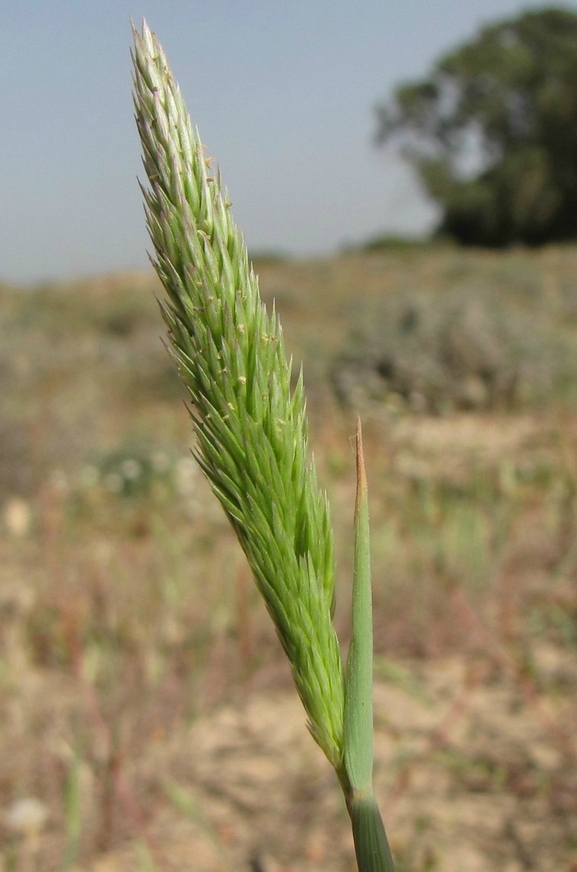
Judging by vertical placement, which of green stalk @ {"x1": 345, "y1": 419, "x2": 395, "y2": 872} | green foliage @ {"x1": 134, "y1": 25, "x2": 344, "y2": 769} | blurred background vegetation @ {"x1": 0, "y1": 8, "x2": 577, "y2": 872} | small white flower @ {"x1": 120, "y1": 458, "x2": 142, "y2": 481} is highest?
green foliage @ {"x1": 134, "y1": 25, "x2": 344, "y2": 769}

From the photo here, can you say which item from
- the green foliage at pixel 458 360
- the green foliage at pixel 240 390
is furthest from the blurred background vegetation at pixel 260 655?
the green foliage at pixel 458 360

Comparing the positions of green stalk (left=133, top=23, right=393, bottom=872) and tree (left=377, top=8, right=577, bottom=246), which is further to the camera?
tree (left=377, top=8, right=577, bottom=246)

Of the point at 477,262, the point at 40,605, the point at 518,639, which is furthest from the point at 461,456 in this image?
the point at 477,262

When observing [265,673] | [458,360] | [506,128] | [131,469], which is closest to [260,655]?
[265,673]

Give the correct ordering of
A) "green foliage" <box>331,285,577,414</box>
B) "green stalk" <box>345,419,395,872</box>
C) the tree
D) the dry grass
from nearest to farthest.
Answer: "green stalk" <box>345,419,395,872</box> < the dry grass < "green foliage" <box>331,285,577,414</box> < the tree

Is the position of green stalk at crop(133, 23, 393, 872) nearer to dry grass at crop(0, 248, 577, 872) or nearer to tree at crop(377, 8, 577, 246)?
dry grass at crop(0, 248, 577, 872)

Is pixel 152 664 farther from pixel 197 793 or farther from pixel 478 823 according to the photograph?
pixel 478 823

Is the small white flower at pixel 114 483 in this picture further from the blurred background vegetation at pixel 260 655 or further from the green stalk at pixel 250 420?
the green stalk at pixel 250 420

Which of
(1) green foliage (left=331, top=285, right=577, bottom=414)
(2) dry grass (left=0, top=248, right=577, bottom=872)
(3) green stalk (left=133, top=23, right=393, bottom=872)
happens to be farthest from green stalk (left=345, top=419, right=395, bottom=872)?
(1) green foliage (left=331, top=285, right=577, bottom=414)
